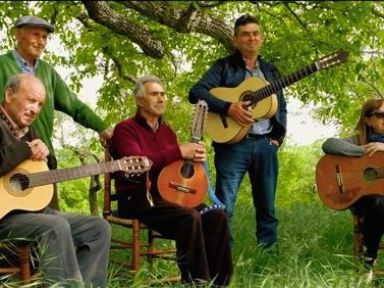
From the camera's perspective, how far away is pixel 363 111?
5305mm

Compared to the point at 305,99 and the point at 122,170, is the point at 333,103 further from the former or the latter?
the point at 122,170

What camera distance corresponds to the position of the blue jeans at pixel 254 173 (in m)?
5.27

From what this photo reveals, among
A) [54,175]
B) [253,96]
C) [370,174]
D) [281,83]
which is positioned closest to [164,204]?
[54,175]

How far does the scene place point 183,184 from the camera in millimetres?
4805

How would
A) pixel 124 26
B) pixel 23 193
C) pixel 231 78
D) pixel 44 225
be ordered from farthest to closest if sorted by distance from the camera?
pixel 124 26 < pixel 231 78 < pixel 23 193 < pixel 44 225

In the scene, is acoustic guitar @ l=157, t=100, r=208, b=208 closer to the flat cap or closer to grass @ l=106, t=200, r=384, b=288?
grass @ l=106, t=200, r=384, b=288

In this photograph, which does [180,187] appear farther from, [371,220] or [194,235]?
[371,220]

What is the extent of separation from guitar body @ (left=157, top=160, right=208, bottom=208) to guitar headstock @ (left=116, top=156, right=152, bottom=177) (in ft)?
0.76

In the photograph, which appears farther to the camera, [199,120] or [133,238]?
[199,120]

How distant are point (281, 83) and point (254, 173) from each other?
67 cm

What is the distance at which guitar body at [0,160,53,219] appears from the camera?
4.00 metres

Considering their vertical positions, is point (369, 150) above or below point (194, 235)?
above

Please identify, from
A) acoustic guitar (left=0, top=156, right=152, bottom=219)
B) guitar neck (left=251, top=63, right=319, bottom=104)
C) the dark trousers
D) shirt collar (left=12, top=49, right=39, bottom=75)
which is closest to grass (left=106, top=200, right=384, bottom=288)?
the dark trousers

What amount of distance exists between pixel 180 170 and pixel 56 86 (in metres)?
1.03
